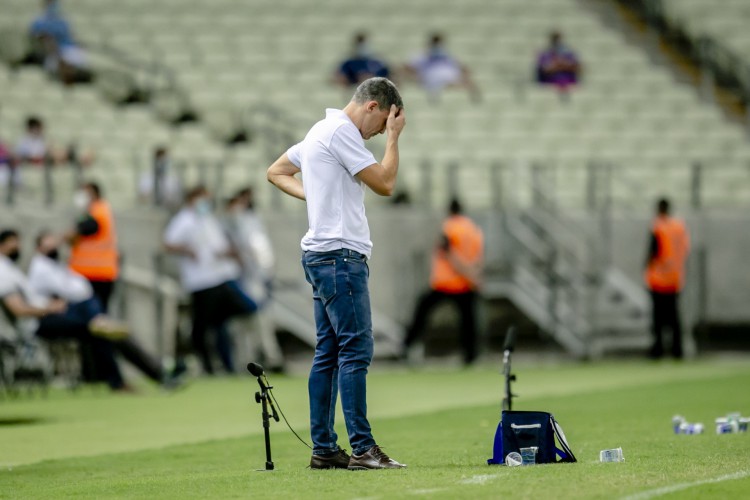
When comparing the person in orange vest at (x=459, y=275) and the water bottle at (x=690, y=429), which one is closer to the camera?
the water bottle at (x=690, y=429)

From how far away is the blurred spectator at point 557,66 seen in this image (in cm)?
2522

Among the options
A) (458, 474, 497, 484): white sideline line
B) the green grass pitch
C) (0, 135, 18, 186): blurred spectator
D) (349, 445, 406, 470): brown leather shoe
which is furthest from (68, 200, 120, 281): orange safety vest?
(458, 474, 497, 484): white sideline line

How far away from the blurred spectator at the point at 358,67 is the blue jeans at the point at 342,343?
15.9m

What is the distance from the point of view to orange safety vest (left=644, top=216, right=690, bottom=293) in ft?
66.2

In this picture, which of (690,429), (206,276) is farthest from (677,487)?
(206,276)

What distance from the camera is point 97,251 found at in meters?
16.9

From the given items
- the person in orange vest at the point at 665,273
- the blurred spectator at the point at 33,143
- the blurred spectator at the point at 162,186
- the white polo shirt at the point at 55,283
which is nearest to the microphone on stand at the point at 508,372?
the white polo shirt at the point at 55,283

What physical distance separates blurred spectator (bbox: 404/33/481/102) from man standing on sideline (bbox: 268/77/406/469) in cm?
1644

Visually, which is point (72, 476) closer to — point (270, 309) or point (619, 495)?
point (619, 495)

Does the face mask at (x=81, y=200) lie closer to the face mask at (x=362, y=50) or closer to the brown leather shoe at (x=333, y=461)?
the face mask at (x=362, y=50)

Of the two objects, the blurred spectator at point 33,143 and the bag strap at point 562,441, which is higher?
the blurred spectator at point 33,143

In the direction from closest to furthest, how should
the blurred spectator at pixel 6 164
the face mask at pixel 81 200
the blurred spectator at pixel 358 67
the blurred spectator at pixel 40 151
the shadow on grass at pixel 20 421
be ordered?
1. the shadow on grass at pixel 20 421
2. the face mask at pixel 81 200
3. the blurred spectator at pixel 6 164
4. the blurred spectator at pixel 40 151
5. the blurred spectator at pixel 358 67

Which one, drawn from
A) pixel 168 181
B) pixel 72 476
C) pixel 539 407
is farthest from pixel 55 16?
pixel 72 476

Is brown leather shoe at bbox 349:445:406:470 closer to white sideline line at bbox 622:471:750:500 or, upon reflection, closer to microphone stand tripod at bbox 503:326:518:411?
microphone stand tripod at bbox 503:326:518:411
